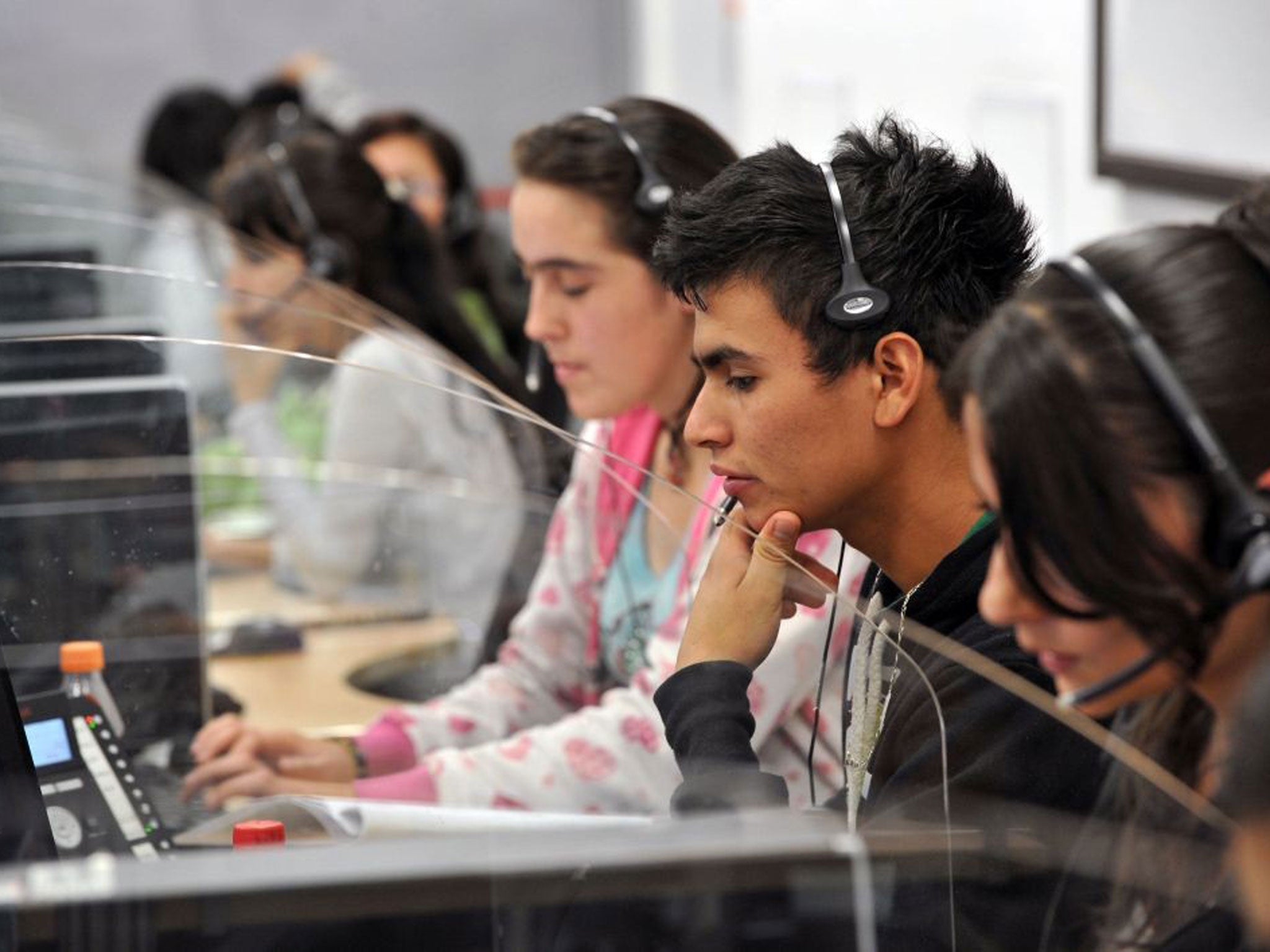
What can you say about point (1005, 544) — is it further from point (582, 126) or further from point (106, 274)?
point (106, 274)

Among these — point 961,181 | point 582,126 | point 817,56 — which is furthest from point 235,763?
point 817,56

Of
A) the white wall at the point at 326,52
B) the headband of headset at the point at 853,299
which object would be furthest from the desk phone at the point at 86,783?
the white wall at the point at 326,52

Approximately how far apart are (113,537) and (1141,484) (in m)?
1.07

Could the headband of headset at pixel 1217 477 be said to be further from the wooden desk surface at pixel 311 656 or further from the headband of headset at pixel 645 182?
the wooden desk surface at pixel 311 656

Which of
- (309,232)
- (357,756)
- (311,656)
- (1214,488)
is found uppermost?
(1214,488)

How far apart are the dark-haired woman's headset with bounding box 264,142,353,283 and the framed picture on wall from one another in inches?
43.6

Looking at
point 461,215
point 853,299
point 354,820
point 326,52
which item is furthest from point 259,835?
point 326,52

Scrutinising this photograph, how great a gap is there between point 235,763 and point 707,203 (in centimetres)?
69

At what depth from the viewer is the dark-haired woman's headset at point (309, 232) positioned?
105 inches

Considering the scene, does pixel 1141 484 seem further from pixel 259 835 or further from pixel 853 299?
pixel 259 835

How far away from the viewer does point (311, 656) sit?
7.27 ft

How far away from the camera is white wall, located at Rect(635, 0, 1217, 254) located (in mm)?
2658

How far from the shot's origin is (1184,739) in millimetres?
892

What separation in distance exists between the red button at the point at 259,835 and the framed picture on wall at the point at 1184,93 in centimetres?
142
